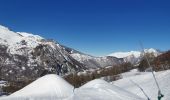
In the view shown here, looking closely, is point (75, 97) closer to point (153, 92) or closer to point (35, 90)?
point (35, 90)

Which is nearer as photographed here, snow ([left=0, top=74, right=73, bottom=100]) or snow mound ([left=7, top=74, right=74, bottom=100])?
snow ([left=0, top=74, right=73, bottom=100])

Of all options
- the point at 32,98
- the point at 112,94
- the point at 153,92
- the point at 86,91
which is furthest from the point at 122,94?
the point at 153,92

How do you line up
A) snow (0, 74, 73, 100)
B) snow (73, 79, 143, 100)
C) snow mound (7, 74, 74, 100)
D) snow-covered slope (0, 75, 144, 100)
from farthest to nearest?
snow mound (7, 74, 74, 100) < snow (0, 74, 73, 100) < snow-covered slope (0, 75, 144, 100) < snow (73, 79, 143, 100)

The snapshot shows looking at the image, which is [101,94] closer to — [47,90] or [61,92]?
[61,92]

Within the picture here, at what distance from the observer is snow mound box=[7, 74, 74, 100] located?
17.8m

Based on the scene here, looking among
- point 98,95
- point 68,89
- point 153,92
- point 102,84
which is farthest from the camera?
point 153,92

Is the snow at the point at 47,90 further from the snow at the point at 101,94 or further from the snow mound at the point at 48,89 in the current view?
the snow at the point at 101,94

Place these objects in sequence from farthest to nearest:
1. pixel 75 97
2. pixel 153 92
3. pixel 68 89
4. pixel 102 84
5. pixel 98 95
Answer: pixel 153 92 < pixel 102 84 < pixel 68 89 < pixel 98 95 < pixel 75 97

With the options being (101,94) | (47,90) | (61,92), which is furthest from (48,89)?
(101,94)

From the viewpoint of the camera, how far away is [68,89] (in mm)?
18734

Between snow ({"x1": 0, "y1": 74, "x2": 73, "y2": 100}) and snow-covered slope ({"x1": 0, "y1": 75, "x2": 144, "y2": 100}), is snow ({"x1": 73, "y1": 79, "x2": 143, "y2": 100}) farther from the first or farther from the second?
snow ({"x1": 0, "y1": 74, "x2": 73, "y2": 100})

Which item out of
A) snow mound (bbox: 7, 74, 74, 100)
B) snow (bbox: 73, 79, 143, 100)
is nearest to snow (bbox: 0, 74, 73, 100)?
snow mound (bbox: 7, 74, 74, 100)

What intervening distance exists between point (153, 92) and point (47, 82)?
1720cm

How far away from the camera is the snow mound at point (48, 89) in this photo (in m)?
17.8
